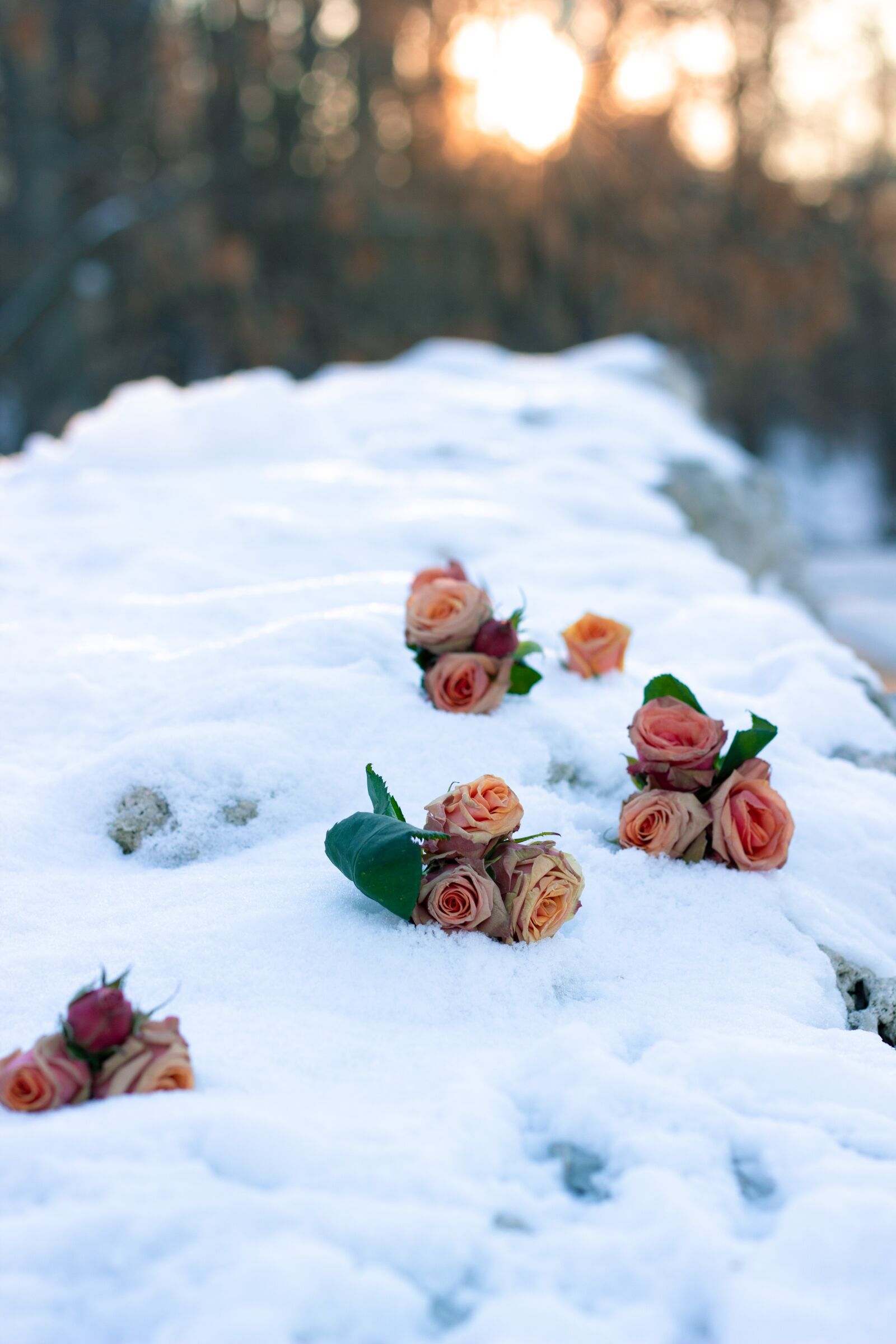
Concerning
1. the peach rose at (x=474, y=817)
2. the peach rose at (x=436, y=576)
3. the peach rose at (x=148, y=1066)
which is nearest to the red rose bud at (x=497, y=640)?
the peach rose at (x=436, y=576)

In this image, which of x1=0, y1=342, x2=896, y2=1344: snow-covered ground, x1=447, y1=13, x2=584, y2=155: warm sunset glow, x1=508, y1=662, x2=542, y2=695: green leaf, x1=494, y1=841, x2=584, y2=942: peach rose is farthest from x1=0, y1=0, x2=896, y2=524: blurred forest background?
x1=494, y1=841, x2=584, y2=942: peach rose

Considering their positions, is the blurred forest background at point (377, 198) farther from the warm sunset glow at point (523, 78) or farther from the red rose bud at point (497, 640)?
the red rose bud at point (497, 640)

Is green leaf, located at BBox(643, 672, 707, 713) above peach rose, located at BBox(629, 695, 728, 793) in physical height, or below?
above

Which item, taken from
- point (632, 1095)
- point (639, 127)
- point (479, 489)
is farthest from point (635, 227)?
point (632, 1095)

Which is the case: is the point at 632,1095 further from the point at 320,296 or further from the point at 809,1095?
the point at 320,296

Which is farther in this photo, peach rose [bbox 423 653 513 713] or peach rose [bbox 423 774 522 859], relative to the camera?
peach rose [bbox 423 653 513 713]

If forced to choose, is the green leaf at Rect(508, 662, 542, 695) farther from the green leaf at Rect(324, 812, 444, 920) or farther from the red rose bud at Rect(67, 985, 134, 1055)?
the red rose bud at Rect(67, 985, 134, 1055)

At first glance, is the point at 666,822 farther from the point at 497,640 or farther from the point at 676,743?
the point at 497,640
